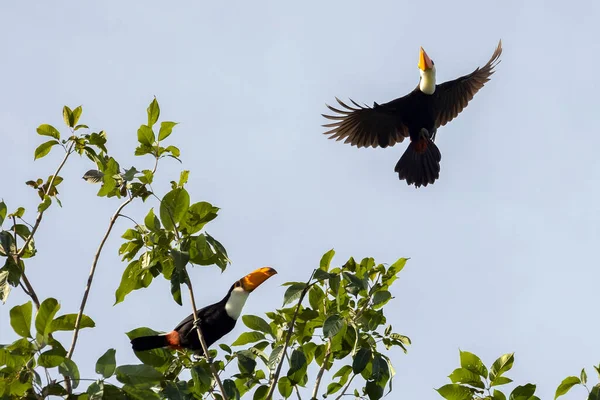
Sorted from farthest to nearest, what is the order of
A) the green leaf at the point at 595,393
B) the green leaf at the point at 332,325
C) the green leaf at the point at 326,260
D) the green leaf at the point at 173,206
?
the green leaf at the point at 326,260 < the green leaf at the point at 173,206 < the green leaf at the point at 595,393 < the green leaf at the point at 332,325

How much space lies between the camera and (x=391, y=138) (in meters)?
9.66

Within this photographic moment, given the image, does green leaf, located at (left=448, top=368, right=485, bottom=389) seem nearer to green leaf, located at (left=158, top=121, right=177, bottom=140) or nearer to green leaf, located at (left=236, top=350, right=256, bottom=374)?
green leaf, located at (left=236, top=350, right=256, bottom=374)

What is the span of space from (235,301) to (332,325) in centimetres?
178

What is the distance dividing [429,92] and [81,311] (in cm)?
627

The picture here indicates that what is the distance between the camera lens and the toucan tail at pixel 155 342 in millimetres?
4867

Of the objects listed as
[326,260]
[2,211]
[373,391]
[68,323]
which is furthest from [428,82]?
[68,323]

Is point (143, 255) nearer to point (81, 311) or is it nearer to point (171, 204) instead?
point (171, 204)

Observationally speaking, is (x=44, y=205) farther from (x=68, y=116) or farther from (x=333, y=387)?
(x=333, y=387)

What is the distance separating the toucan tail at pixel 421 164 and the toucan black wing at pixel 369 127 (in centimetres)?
31

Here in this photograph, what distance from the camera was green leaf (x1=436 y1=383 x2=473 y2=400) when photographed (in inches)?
161

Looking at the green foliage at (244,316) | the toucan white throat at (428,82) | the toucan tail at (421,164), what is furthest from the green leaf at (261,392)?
the toucan white throat at (428,82)

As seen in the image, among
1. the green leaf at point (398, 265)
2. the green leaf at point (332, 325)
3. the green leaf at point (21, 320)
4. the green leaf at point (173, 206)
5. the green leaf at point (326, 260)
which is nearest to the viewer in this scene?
the green leaf at point (21, 320)

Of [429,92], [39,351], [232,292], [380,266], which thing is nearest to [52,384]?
[39,351]

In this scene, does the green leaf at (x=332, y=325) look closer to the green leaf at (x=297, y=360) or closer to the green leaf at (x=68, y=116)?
the green leaf at (x=297, y=360)
